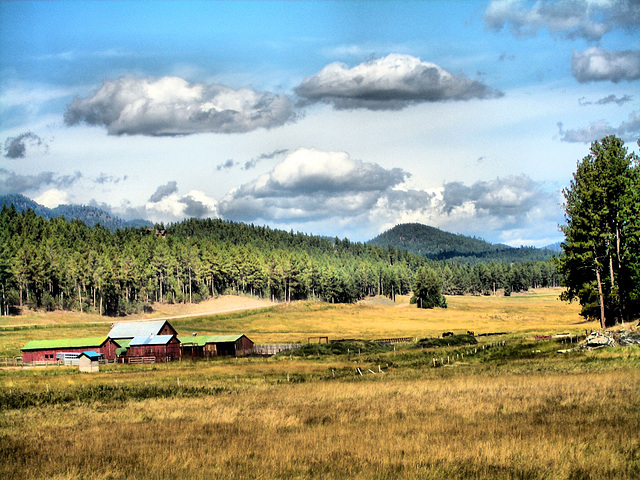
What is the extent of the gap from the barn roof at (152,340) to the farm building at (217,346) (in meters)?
2.93

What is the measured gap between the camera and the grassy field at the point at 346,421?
728 inches

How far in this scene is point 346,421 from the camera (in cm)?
2723

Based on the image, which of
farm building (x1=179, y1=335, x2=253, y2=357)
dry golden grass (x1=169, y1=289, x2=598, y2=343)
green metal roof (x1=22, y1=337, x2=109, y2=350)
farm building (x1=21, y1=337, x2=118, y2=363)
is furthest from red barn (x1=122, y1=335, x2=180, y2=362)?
dry golden grass (x1=169, y1=289, x2=598, y2=343)

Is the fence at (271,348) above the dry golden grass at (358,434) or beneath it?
beneath

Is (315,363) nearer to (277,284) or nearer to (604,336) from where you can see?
(604,336)

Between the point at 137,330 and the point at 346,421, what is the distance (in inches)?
2617

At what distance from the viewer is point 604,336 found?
5041cm

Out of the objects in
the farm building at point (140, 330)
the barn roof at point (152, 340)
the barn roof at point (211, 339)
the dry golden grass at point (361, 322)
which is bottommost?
the dry golden grass at point (361, 322)

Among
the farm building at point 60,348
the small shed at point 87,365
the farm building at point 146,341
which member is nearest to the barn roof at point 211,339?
the farm building at point 146,341

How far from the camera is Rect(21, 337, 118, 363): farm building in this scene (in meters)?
79.5

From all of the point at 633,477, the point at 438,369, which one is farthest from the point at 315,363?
the point at 633,477

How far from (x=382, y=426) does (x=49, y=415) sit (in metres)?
19.0

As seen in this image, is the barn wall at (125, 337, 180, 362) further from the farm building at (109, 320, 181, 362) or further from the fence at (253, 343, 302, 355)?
the fence at (253, 343, 302, 355)

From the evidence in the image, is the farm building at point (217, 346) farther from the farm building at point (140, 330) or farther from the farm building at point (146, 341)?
the farm building at point (140, 330)
